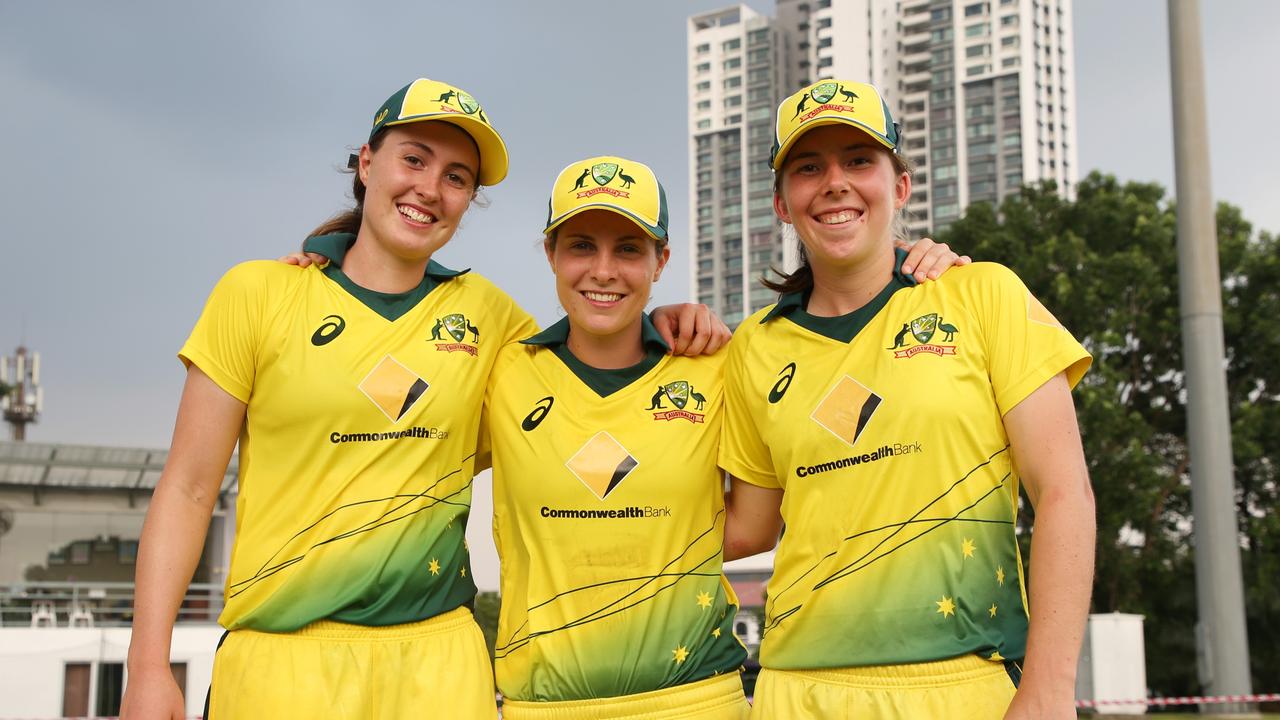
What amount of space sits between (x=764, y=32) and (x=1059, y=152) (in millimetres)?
28303

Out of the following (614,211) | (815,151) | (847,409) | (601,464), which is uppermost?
(815,151)

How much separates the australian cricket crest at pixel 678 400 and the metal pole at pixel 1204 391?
1080 cm

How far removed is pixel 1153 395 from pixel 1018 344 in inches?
786

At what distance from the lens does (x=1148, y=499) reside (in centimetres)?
1875

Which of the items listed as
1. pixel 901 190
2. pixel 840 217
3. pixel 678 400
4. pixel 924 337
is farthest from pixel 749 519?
pixel 901 190

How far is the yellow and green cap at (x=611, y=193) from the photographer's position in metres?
3.57

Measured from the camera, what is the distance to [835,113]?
3238 mm

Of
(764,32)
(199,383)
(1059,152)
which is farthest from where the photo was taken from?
(764,32)

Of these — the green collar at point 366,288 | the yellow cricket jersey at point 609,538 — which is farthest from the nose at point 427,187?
the yellow cricket jersey at point 609,538

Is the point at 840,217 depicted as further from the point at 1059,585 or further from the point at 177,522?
the point at 177,522

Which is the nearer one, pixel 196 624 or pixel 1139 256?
pixel 1139 256

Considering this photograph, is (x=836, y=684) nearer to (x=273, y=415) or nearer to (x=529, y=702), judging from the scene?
(x=529, y=702)

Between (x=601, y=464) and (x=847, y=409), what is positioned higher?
(x=847, y=409)

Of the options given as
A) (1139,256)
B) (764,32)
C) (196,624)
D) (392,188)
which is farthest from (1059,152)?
(392,188)
